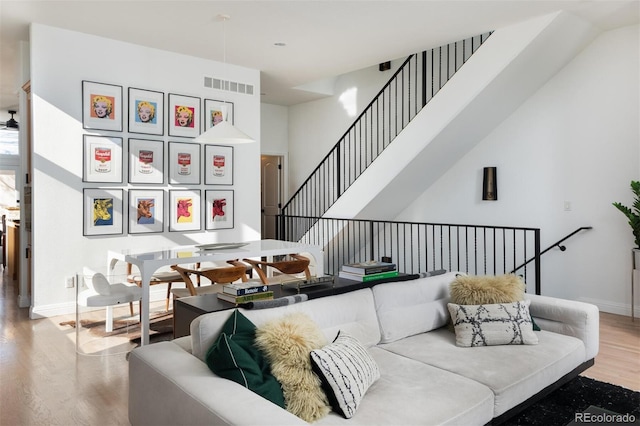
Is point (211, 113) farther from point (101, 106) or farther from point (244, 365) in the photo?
point (244, 365)

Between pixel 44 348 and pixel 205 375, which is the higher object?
pixel 205 375

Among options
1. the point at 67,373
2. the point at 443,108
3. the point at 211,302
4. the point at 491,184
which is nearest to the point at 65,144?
the point at 67,373

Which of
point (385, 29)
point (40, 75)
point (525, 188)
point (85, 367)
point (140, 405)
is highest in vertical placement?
point (385, 29)

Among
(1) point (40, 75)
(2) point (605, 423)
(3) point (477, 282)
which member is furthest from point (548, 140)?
(1) point (40, 75)

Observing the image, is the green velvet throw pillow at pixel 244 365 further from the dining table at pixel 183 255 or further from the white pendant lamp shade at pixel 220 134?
the white pendant lamp shade at pixel 220 134

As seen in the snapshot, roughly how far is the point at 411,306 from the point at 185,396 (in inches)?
63.8

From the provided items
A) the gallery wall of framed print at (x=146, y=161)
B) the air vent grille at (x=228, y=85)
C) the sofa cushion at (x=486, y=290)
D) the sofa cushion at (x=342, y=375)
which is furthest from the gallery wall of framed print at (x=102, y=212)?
the sofa cushion at (x=342, y=375)

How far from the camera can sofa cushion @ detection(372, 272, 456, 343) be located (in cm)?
282

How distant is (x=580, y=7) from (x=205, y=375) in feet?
15.6

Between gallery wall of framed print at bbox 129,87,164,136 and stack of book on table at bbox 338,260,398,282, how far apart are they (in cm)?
350

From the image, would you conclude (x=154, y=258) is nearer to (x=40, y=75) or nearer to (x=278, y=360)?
(x=278, y=360)

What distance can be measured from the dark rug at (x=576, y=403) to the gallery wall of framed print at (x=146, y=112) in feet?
16.0

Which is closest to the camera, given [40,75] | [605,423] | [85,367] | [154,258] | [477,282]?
[605,423]

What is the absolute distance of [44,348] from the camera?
155 inches
